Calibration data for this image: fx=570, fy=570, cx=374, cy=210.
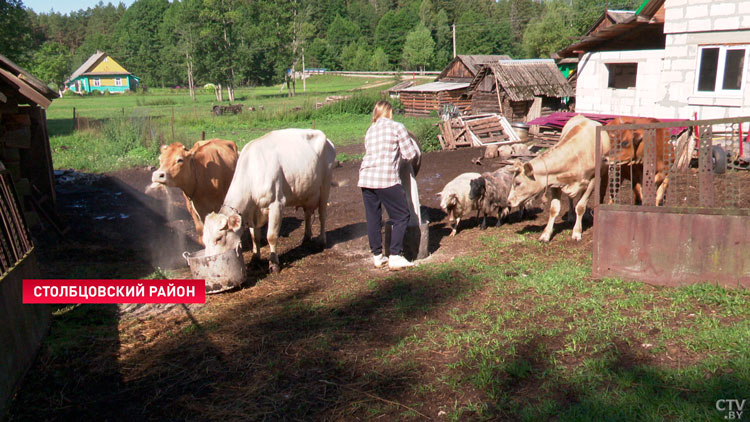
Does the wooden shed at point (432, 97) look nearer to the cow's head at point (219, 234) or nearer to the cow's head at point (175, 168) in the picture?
the cow's head at point (175, 168)

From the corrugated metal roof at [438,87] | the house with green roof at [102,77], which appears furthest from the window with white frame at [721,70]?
the house with green roof at [102,77]

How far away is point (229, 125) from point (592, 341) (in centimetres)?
2996

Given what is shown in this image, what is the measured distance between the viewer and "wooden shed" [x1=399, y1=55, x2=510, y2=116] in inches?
1519

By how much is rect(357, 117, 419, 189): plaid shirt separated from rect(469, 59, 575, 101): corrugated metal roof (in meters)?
23.6

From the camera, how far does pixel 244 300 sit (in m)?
6.37

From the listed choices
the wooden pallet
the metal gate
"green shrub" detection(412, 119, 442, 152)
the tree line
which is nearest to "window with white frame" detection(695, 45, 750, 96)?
the wooden pallet

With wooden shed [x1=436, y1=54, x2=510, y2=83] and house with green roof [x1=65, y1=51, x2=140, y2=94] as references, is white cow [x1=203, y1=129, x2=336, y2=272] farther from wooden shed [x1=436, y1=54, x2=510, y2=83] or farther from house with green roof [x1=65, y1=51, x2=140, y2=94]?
house with green roof [x1=65, y1=51, x2=140, y2=94]

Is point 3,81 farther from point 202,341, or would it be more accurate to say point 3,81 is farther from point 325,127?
point 325,127

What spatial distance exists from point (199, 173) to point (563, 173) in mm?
5093

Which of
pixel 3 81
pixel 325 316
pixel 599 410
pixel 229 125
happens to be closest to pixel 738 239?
pixel 599 410

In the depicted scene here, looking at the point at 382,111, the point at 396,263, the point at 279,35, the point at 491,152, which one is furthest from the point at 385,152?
the point at 279,35

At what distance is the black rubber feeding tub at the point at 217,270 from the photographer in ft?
21.2

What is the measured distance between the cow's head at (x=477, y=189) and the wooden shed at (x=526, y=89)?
21319 millimetres

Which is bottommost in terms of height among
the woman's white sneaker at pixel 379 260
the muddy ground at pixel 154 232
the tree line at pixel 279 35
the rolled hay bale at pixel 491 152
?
the muddy ground at pixel 154 232
